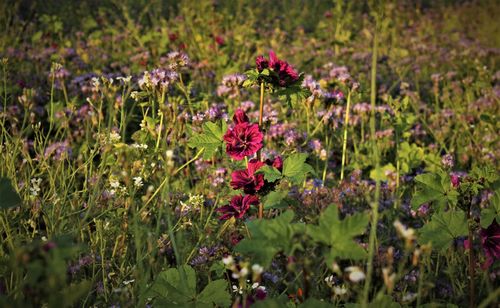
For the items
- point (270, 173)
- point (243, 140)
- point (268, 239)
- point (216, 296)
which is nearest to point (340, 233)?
point (268, 239)

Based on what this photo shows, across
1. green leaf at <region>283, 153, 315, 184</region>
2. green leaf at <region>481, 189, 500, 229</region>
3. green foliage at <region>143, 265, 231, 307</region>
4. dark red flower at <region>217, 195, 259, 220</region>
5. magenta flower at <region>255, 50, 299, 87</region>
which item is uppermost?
magenta flower at <region>255, 50, 299, 87</region>

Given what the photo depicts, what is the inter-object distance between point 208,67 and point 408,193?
247cm

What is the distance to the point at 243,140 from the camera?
163 cm

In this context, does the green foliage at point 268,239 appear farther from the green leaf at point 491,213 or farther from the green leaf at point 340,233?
the green leaf at point 491,213

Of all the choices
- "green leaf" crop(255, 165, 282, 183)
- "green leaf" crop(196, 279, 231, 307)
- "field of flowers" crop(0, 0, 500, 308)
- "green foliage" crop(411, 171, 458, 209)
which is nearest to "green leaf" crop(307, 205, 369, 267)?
"field of flowers" crop(0, 0, 500, 308)

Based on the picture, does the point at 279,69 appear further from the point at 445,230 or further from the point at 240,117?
the point at 445,230

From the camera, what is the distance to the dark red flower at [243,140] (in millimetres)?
1616

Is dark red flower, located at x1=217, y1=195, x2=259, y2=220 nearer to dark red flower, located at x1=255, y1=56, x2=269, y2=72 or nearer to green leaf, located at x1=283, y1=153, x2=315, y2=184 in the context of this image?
green leaf, located at x1=283, y1=153, x2=315, y2=184

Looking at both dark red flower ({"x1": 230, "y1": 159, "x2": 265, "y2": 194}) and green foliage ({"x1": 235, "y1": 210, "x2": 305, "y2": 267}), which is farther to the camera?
dark red flower ({"x1": 230, "y1": 159, "x2": 265, "y2": 194})

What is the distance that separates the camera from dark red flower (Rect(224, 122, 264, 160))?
5.30ft

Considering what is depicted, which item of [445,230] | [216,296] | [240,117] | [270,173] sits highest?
[240,117]

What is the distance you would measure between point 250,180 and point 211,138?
23 cm

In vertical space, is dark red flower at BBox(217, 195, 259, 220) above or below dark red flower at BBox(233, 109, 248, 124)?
below

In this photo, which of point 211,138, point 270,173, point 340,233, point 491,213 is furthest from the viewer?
point 211,138
